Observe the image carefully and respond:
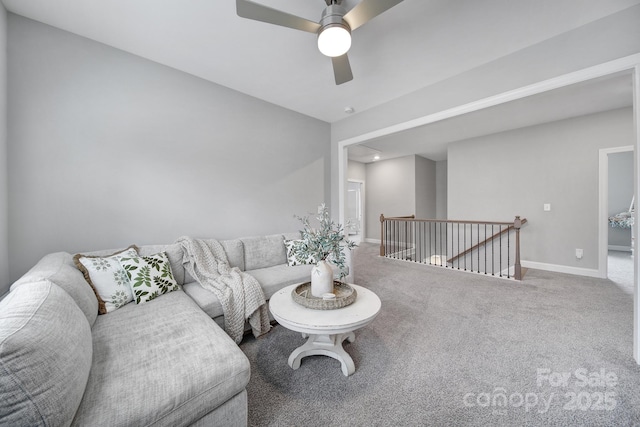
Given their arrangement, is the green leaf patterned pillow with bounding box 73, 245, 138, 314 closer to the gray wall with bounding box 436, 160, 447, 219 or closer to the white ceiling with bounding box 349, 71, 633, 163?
the white ceiling with bounding box 349, 71, 633, 163

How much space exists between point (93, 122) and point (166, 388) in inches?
92.7

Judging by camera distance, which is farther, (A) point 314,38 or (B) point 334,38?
(A) point 314,38

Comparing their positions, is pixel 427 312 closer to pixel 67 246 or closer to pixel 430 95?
pixel 430 95

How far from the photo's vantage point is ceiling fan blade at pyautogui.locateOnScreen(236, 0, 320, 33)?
1.41 m

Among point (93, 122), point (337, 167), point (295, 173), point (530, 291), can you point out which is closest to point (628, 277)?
point (530, 291)

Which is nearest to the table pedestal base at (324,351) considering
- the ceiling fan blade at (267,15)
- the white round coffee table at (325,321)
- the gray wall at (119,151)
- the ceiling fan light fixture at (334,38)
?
the white round coffee table at (325,321)

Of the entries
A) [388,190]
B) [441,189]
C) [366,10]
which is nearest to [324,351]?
[366,10]

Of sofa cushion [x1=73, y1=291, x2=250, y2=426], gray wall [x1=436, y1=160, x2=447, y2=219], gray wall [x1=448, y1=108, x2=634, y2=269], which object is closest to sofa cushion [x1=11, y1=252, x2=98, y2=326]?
sofa cushion [x1=73, y1=291, x2=250, y2=426]

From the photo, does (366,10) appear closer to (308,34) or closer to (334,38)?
(334,38)

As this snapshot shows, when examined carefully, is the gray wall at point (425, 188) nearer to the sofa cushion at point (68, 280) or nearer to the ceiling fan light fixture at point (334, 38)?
the ceiling fan light fixture at point (334, 38)

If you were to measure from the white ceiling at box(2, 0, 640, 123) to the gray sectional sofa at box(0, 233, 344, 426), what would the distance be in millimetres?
A: 1908

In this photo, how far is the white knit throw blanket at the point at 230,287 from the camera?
78.1 inches

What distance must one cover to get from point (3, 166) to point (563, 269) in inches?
277

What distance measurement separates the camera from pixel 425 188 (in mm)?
7078
